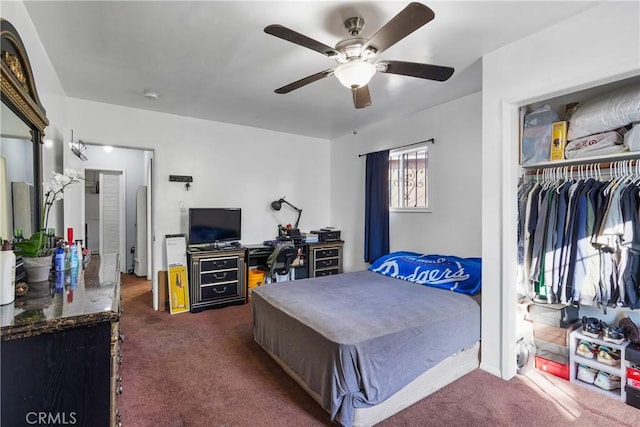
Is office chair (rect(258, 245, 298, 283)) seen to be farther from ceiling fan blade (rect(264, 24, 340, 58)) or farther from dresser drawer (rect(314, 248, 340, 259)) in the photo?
ceiling fan blade (rect(264, 24, 340, 58))

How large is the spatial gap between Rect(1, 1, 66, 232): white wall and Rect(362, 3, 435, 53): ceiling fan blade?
1855 mm

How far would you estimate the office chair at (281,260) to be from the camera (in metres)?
4.00

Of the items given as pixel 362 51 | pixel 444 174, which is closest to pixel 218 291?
pixel 444 174

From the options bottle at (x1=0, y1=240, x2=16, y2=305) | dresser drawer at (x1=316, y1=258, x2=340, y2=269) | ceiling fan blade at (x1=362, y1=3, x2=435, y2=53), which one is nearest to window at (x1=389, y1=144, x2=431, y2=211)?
dresser drawer at (x1=316, y1=258, x2=340, y2=269)

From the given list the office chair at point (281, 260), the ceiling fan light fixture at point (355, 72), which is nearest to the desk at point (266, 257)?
the office chair at point (281, 260)

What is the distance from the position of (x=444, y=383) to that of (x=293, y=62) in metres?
2.73

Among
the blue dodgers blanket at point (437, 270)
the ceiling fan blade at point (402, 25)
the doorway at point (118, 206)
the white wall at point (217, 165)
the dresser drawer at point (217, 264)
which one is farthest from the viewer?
the doorway at point (118, 206)

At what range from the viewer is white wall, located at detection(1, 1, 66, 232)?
1.75 m

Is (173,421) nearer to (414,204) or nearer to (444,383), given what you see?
(444,383)

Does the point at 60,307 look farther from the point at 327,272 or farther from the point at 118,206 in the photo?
the point at 118,206

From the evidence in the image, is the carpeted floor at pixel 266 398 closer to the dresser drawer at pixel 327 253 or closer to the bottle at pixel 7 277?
the bottle at pixel 7 277

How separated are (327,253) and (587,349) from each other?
126 inches

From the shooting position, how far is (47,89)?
2408 millimetres

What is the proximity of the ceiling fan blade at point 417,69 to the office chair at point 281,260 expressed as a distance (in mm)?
2605
